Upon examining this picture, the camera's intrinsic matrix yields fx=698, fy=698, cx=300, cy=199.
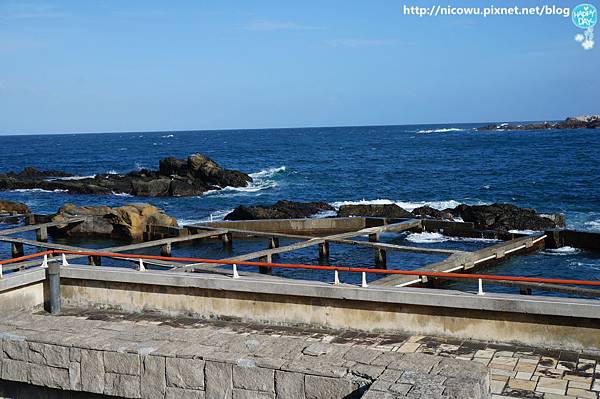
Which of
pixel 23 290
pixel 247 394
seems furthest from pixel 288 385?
pixel 23 290

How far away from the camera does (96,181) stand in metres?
64.4

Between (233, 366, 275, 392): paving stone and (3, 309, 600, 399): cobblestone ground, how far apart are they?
1.77m

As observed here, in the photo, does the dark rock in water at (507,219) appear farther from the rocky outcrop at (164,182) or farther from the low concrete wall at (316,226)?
the rocky outcrop at (164,182)

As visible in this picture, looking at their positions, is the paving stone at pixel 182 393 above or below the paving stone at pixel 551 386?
above

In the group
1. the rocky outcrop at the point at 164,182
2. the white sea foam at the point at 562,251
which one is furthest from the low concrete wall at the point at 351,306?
the rocky outcrop at the point at 164,182

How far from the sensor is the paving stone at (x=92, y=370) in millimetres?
7723

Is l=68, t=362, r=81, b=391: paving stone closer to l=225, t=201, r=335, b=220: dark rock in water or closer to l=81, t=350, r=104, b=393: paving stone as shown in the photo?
l=81, t=350, r=104, b=393: paving stone

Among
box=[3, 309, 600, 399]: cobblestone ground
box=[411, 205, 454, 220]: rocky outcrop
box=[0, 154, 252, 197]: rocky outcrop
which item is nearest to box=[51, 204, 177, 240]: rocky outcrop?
box=[411, 205, 454, 220]: rocky outcrop

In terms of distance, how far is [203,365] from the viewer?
7281mm

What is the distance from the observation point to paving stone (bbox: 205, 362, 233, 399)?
23.6 feet

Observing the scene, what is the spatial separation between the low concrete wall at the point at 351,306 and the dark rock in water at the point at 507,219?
2188cm

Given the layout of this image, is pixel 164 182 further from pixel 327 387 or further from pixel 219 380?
pixel 327 387

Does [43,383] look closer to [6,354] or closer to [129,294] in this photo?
[6,354]

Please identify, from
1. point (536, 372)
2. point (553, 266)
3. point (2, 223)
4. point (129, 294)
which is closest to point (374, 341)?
point (536, 372)
